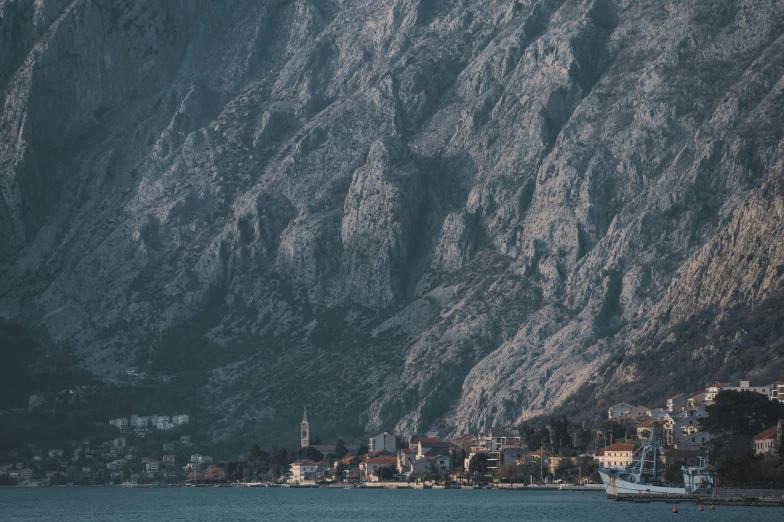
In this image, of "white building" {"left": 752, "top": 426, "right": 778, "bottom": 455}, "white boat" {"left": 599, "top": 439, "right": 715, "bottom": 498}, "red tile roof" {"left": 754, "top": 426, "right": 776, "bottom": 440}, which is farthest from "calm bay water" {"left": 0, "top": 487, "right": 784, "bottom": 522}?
"red tile roof" {"left": 754, "top": 426, "right": 776, "bottom": 440}

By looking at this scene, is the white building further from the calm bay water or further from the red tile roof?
the calm bay water

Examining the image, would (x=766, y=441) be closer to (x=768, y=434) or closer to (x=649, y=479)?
(x=768, y=434)

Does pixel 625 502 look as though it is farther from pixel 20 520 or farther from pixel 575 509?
pixel 20 520

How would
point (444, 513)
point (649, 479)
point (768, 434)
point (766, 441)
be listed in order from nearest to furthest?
point (444, 513) → point (766, 441) → point (649, 479) → point (768, 434)

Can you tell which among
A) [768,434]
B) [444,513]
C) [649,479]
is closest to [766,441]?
Result: [768,434]

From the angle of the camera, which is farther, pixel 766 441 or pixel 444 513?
pixel 766 441

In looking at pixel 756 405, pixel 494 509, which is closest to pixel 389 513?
pixel 494 509

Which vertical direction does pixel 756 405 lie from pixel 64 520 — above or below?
above

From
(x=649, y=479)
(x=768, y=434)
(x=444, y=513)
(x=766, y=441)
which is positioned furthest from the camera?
(x=768, y=434)
